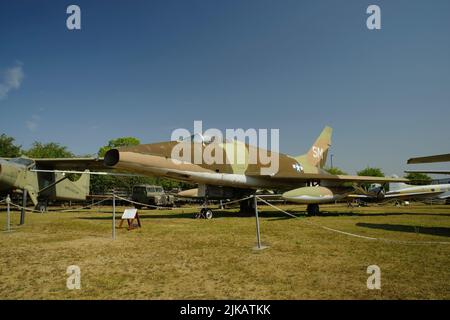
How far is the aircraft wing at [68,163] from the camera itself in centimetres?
1831

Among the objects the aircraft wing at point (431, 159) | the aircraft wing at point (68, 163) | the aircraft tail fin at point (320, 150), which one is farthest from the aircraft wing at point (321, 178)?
the aircraft wing at point (68, 163)

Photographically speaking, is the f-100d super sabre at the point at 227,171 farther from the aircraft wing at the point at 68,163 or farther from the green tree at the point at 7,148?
the green tree at the point at 7,148

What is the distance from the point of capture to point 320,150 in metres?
21.7

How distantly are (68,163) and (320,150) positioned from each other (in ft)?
60.1

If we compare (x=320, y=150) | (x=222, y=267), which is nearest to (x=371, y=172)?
(x=320, y=150)

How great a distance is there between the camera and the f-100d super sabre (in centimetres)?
1081

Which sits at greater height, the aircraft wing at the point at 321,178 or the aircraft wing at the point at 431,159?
the aircraft wing at the point at 431,159

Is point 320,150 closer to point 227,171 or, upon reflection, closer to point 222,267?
point 227,171

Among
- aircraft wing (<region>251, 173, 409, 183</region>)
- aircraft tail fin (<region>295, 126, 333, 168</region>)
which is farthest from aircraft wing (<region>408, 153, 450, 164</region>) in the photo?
aircraft tail fin (<region>295, 126, 333, 168</region>)

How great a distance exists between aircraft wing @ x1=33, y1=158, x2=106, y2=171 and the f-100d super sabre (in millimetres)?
7523

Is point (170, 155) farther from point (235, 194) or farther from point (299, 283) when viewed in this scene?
point (299, 283)

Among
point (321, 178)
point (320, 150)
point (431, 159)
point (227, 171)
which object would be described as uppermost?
point (320, 150)

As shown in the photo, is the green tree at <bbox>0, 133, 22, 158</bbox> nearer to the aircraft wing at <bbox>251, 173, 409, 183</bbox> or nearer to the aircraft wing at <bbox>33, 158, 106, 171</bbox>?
the aircraft wing at <bbox>33, 158, 106, 171</bbox>

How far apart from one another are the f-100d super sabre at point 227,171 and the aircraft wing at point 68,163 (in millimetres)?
7523
